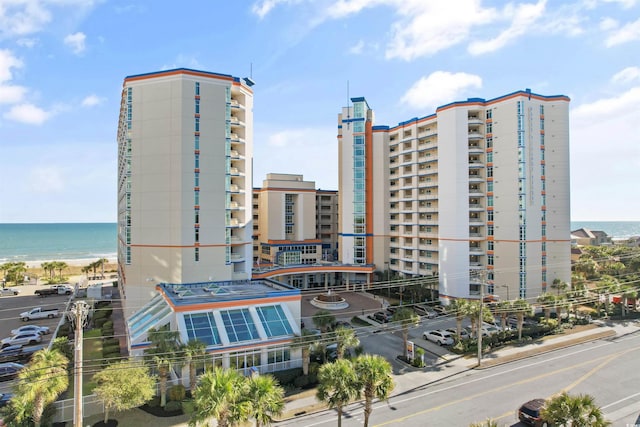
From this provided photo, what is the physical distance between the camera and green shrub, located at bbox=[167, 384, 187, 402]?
24828 millimetres

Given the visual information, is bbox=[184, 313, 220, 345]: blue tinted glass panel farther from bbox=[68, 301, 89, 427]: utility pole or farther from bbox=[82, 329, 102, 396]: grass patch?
bbox=[68, 301, 89, 427]: utility pole

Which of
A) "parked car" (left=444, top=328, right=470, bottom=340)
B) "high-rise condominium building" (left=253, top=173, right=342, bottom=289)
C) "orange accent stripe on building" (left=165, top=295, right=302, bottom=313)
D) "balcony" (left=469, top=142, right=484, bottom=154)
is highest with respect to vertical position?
"balcony" (left=469, top=142, right=484, bottom=154)

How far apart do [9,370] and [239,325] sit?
20378 millimetres

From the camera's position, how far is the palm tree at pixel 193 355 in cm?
2453

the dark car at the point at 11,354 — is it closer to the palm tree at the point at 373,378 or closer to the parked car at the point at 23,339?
the parked car at the point at 23,339

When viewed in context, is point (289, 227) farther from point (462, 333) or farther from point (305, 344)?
point (305, 344)

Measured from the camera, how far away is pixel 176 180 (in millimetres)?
44469

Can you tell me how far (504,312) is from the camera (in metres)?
37.9

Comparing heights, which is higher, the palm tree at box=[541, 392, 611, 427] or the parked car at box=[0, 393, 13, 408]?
the palm tree at box=[541, 392, 611, 427]

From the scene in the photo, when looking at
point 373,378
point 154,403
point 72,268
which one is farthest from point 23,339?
point 72,268

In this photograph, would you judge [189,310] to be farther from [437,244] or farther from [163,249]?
[437,244]

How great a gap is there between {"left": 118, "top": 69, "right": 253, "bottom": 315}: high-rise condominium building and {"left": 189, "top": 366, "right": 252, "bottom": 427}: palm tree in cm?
3028

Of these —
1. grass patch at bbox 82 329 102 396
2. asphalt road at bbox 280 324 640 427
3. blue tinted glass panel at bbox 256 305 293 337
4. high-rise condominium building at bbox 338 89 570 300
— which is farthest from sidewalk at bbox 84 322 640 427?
high-rise condominium building at bbox 338 89 570 300

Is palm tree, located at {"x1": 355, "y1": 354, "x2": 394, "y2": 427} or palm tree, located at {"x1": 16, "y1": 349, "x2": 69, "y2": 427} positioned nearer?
palm tree, located at {"x1": 355, "y1": 354, "x2": 394, "y2": 427}
